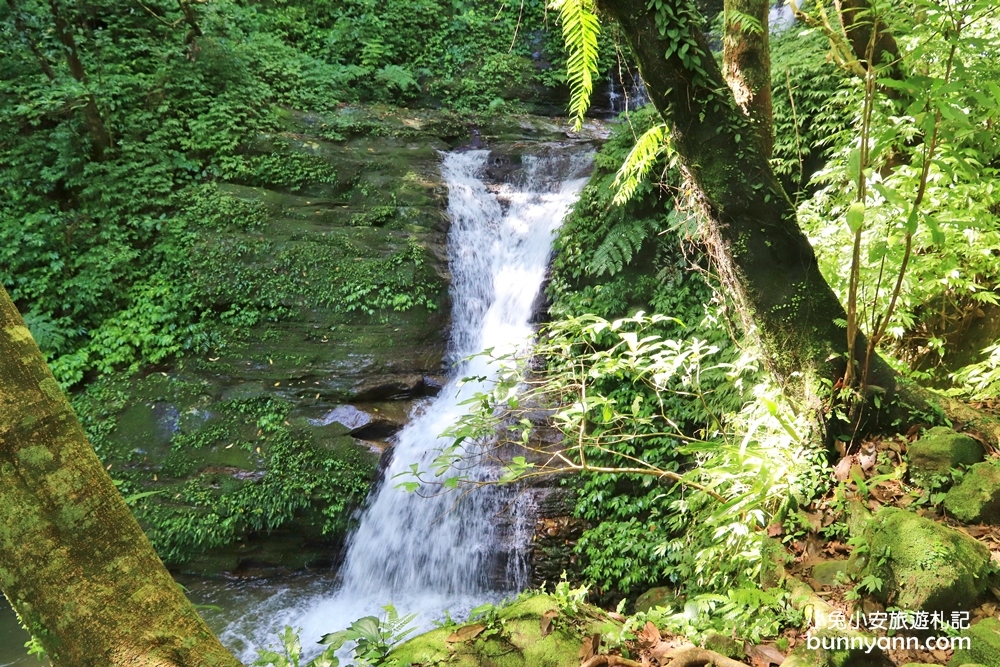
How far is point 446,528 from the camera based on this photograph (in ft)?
19.0

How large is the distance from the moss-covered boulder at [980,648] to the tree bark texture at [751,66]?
2.24 meters

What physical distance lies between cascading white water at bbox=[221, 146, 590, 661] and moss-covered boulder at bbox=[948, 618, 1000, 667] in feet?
9.73

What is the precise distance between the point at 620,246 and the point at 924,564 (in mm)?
4923

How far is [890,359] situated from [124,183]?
30.4 ft

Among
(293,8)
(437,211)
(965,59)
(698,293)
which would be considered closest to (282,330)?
(437,211)

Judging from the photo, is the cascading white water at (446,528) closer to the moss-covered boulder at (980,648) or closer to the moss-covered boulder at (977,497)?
the moss-covered boulder at (977,497)

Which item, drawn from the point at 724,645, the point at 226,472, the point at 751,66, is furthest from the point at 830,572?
the point at 226,472

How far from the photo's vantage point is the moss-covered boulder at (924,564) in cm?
204

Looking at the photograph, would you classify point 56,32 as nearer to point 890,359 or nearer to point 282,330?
point 282,330

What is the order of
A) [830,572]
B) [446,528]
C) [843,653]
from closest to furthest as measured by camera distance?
[843,653] < [830,572] < [446,528]

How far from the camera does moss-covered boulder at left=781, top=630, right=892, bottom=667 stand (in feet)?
6.40

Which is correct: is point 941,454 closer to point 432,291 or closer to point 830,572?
point 830,572

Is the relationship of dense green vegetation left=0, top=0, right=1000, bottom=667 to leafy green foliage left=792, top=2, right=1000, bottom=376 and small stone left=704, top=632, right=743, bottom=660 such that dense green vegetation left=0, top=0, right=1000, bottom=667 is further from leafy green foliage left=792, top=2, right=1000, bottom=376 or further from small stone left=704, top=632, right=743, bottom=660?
small stone left=704, top=632, right=743, bottom=660

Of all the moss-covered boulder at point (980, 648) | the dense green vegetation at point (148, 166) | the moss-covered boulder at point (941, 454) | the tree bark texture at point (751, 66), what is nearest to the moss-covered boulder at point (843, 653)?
the moss-covered boulder at point (980, 648)
